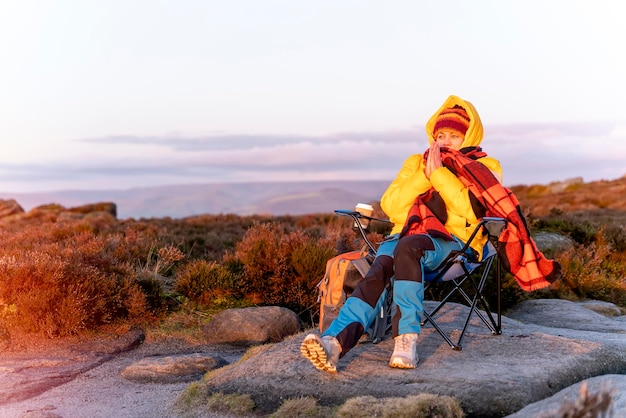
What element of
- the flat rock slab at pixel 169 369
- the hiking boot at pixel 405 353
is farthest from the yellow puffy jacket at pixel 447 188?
the flat rock slab at pixel 169 369

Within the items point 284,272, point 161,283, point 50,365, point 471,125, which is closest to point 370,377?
point 471,125

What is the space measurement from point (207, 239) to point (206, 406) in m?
8.79

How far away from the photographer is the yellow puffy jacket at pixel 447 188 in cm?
478

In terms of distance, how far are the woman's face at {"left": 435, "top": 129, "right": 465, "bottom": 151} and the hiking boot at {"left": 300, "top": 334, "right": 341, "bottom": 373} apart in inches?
68.9

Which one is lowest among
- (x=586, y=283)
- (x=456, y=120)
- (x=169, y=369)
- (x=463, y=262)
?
(x=169, y=369)

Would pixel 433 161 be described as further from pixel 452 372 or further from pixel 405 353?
pixel 452 372

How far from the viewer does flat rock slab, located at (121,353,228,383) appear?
5.13 m

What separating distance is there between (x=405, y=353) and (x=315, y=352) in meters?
0.56

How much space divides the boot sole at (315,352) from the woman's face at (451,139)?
1.85 metres

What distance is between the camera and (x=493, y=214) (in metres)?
4.81

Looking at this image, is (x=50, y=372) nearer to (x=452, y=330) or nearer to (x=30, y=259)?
(x=30, y=259)

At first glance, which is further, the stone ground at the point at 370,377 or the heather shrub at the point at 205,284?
the heather shrub at the point at 205,284

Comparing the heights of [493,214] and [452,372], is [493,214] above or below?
above

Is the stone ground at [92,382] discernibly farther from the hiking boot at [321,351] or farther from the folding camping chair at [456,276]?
the folding camping chair at [456,276]
